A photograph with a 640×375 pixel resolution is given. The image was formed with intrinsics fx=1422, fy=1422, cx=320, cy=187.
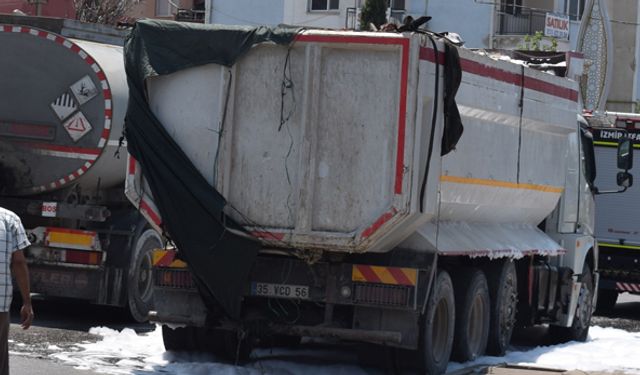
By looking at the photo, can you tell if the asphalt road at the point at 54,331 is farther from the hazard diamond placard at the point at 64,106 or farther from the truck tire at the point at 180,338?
the hazard diamond placard at the point at 64,106

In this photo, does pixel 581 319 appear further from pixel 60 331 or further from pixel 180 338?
pixel 60 331

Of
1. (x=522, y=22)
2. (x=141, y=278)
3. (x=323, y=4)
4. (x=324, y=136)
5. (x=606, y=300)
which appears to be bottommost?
(x=606, y=300)

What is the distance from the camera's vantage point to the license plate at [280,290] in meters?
11.1

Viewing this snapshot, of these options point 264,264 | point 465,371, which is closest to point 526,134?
point 465,371

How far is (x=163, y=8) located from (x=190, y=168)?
127ft

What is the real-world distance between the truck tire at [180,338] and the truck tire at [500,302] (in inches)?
115

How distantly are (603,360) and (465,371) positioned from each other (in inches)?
95.5

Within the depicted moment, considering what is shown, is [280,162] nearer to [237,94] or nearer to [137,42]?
[237,94]

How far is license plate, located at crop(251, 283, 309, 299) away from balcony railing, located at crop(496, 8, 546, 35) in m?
31.5

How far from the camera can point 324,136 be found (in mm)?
10812

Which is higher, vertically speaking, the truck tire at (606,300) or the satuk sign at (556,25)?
the satuk sign at (556,25)

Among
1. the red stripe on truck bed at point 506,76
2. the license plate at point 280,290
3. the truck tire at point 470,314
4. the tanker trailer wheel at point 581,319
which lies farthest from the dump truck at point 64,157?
the tanker trailer wheel at point 581,319

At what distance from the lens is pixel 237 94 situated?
436 inches

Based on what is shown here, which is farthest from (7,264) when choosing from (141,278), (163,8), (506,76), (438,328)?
(163,8)
